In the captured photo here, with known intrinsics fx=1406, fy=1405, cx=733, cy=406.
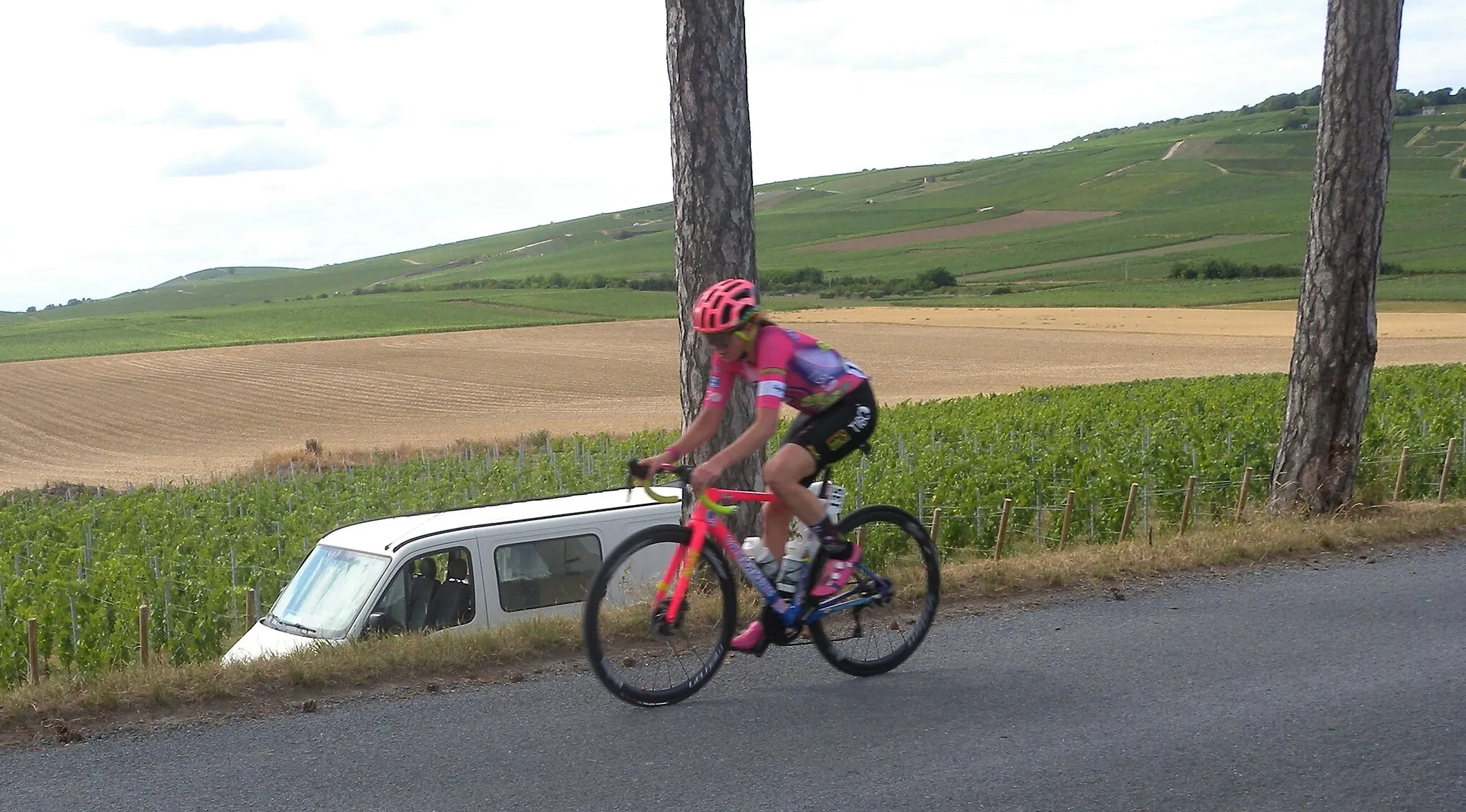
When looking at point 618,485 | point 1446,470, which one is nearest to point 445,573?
point 1446,470

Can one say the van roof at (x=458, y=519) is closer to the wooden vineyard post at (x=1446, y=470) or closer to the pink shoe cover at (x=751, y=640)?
the pink shoe cover at (x=751, y=640)

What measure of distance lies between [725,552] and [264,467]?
28328 mm

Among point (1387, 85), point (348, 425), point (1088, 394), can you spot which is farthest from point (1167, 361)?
point (1387, 85)

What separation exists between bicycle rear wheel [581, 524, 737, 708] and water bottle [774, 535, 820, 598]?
0.71 feet

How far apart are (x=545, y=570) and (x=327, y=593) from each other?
150 cm

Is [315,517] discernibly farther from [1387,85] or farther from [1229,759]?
[1229,759]

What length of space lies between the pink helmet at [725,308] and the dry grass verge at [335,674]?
1.74 m

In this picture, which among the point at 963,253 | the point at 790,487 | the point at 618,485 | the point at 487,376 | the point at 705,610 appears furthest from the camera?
the point at 963,253

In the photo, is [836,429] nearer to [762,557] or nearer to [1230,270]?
[762,557]

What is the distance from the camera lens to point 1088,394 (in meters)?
31.5

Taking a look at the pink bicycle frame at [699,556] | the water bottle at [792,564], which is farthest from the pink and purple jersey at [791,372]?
the water bottle at [792,564]

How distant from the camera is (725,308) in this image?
18.3 feet

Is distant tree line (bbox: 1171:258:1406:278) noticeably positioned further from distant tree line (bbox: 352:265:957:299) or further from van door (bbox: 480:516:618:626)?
van door (bbox: 480:516:618:626)

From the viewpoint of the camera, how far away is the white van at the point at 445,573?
9305 mm
